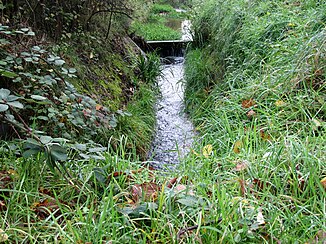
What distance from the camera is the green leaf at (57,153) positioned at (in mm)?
1179

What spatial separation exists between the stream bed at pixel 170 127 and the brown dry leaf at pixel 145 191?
877 millimetres

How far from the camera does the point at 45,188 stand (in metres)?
1.50

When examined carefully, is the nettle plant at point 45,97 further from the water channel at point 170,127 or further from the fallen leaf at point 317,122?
the fallen leaf at point 317,122

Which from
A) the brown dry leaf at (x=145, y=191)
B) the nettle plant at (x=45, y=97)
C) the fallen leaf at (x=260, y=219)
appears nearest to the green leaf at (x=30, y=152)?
the nettle plant at (x=45, y=97)

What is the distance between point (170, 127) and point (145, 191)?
2.42 metres

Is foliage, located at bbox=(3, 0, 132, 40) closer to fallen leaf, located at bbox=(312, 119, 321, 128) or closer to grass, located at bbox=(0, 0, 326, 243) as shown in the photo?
grass, located at bbox=(0, 0, 326, 243)

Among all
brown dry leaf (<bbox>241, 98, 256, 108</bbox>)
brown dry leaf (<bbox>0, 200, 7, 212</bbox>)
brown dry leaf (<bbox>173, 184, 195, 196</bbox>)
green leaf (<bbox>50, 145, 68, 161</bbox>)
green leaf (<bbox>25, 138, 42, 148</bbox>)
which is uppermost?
green leaf (<bbox>25, 138, 42, 148</bbox>)

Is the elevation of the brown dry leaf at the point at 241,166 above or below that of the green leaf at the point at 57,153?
below

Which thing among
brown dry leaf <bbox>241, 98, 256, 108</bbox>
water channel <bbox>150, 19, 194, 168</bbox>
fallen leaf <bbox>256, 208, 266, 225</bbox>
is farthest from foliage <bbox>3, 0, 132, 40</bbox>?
fallen leaf <bbox>256, 208, 266, 225</bbox>

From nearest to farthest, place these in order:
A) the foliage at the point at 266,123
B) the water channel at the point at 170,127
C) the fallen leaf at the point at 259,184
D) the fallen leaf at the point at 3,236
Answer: the fallen leaf at the point at 3,236 → the foliage at the point at 266,123 → the fallen leaf at the point at 259,184 → the water channel at the point at 170,127

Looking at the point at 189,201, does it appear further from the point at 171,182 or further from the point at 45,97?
the point at 45,97

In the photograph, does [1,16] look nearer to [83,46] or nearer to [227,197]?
[83,46]

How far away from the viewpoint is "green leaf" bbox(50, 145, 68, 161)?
118cm

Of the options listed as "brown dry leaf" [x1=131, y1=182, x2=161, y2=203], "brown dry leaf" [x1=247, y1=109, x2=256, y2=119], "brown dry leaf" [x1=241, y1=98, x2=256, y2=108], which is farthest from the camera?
"brown dry leaf" [x1=241, y1=98, x2=256, y2=108]
